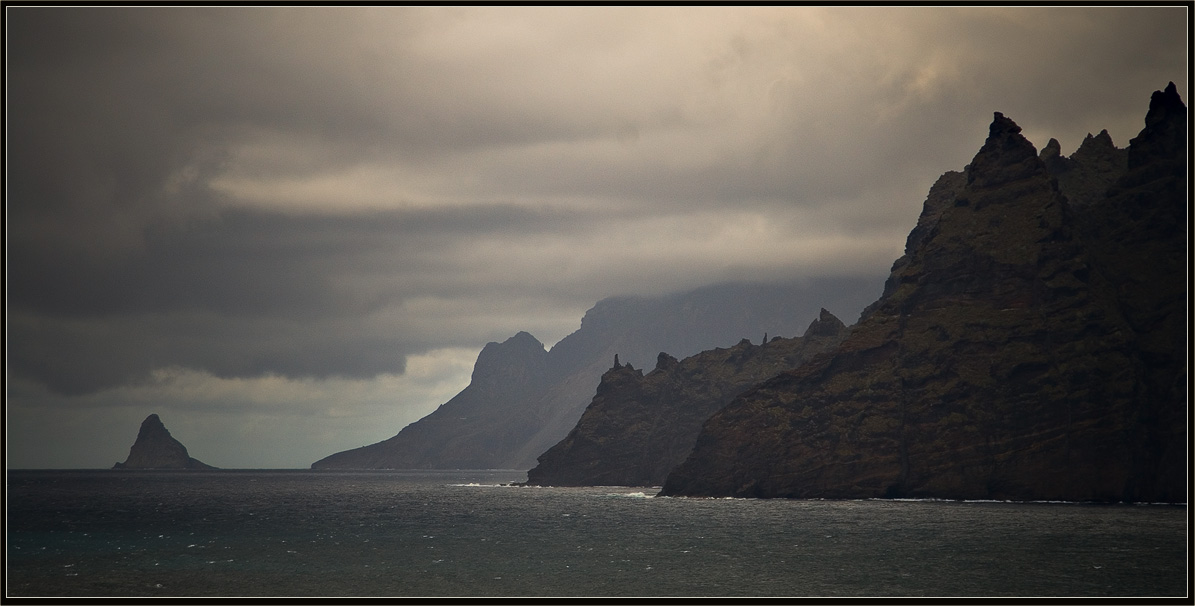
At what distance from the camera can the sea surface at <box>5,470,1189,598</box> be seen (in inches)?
2933

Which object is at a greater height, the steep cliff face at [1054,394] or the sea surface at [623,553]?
the steep cliff face at [1054,394]

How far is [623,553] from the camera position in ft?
320

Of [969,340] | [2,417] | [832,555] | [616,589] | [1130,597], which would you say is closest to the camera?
[2,417]

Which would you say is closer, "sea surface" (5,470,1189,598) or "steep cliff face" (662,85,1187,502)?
"sea surface" (5,470,1189,598)

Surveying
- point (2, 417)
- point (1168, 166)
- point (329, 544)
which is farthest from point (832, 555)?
point (1168, 166)

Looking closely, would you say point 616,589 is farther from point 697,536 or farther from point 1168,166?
point 1168,166

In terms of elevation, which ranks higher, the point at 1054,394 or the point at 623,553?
the point at 1054,394

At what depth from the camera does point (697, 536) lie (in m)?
115

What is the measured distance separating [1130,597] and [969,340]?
133m

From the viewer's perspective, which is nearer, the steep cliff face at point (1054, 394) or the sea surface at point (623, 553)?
the sea surface at point (623, 553)

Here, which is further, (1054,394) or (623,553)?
(1054,394)

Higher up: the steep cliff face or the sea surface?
the steep cliff face

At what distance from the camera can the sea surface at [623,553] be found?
74.5 meters

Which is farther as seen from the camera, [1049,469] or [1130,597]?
[1049,469]
